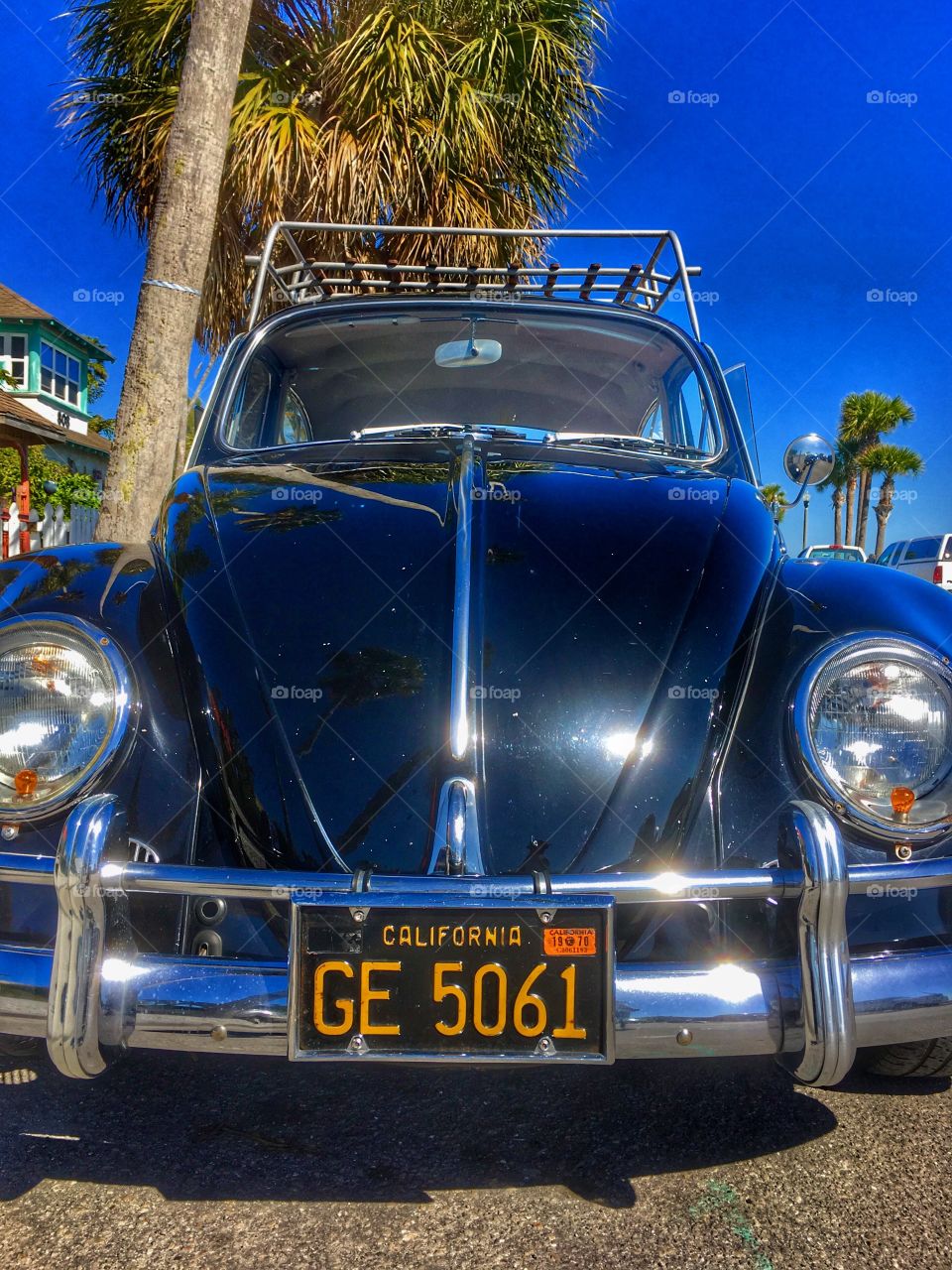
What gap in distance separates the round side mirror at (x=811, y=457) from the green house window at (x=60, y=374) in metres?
24.2

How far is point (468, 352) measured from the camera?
3.12 meters

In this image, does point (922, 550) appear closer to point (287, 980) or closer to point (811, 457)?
point (811, 457)

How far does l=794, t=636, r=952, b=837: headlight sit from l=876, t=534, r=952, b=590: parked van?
621 inches

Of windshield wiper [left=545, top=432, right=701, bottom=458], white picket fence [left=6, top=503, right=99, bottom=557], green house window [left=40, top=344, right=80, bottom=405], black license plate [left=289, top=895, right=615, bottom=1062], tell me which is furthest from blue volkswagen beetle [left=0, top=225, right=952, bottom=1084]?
green house window [left=40, top=344, right=80, bottom=405]

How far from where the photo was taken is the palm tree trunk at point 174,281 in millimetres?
5488

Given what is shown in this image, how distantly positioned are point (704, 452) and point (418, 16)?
6791 millimetres

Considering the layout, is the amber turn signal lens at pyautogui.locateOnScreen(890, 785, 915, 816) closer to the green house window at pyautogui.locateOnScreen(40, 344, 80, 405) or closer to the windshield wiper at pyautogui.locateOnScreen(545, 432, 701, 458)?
the windshield wiper at pyautogui.locateOnScreen(545, 432, 701, 458)

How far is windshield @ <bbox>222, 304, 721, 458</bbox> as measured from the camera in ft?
10.2

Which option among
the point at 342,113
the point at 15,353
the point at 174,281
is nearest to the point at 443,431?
the point at 174,281

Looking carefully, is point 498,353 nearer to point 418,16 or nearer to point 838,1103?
point 838,1103

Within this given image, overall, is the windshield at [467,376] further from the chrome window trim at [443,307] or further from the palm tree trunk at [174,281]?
the palm tree trunk at [174,281]

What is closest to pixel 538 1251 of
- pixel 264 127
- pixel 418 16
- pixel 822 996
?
pixel 822 996

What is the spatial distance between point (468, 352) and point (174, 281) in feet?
10.4

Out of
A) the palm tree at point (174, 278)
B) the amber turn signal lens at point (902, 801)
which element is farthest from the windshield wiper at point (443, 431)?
the palm tree at point (174, 278)
